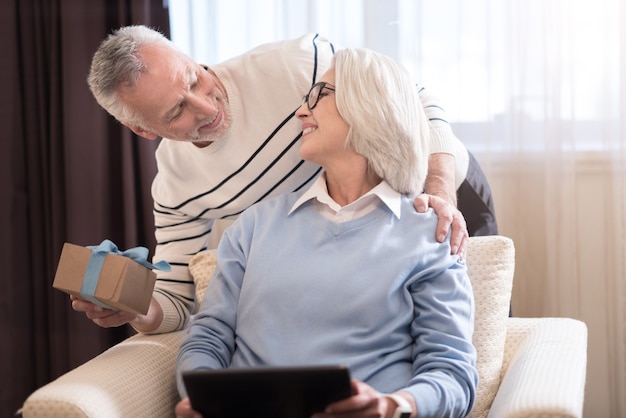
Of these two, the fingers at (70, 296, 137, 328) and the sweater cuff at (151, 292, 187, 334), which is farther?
the sweater cuff at (151, 292, 187, 334)

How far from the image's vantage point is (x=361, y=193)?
1.77 meters

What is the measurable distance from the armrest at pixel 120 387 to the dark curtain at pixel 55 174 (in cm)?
122

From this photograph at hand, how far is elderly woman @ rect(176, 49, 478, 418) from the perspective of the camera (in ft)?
5.27

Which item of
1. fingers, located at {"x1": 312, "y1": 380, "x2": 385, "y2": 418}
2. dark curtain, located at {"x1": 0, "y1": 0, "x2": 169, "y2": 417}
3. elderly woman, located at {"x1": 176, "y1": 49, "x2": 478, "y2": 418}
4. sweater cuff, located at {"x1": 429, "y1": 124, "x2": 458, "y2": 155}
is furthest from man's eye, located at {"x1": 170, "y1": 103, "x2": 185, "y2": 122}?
dark curtain, located at {"x1": 0, "y1": 0, "x2": 169, "y2": 417}

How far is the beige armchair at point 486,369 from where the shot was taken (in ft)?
4.85

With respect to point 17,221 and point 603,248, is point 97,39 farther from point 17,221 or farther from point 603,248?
point 603,248

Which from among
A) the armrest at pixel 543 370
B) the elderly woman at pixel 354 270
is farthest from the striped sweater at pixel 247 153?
the armrest at pixel 543 370

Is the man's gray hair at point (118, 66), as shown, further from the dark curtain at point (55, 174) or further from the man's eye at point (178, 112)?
the dark curtain at point (55, 174)

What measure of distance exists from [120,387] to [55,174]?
162cm

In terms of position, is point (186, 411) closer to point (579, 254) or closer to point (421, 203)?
point (421, 203)

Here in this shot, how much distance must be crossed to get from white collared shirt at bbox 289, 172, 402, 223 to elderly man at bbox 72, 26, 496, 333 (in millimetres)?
173

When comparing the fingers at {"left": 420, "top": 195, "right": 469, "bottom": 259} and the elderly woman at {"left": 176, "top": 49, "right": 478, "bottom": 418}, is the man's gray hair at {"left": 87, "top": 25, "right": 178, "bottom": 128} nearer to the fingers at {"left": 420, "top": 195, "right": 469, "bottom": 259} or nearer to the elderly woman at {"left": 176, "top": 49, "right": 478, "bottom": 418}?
the elderly woman at {"left": 176, "top": 49, "right": 478, "bottom": 418}

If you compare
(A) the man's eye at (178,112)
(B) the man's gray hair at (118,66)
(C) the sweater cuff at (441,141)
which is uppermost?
(B) the man's gray hair at (118,66)

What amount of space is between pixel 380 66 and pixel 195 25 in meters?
1.39
